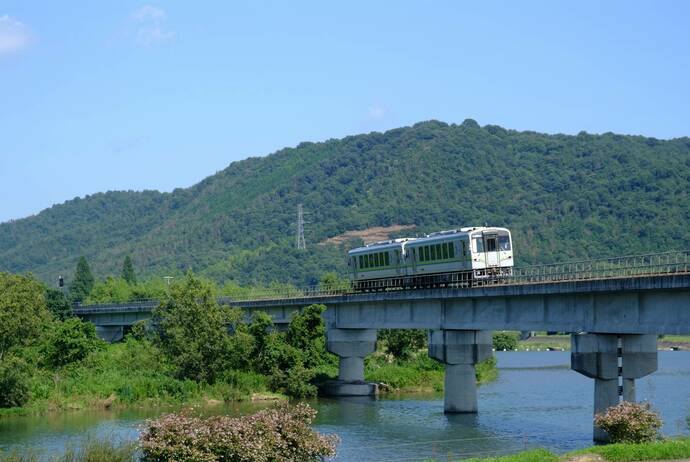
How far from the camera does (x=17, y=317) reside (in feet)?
243

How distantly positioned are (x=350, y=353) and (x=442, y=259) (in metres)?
14.6

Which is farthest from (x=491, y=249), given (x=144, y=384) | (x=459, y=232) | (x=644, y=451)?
(x=644, y=451)

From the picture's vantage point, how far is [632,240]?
167 meters

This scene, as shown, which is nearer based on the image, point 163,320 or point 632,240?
point 163,320

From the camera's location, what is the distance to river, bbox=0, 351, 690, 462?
47.0 metres

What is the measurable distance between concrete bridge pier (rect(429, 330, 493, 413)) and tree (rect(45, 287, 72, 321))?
6774 centimetres

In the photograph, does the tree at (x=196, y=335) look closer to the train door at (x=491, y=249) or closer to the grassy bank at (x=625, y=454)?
the train door at (x=491, y=249)

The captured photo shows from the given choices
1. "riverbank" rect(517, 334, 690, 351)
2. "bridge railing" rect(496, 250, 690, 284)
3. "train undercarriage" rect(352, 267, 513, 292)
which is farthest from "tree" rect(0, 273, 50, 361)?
"riverbank" rect(517, 334, 690, 351)

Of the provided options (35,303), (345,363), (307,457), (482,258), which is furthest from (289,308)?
(307,457)

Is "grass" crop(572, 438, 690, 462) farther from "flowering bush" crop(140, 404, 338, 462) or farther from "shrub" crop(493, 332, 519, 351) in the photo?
"shrub" crop(493, 332, 519, 351)

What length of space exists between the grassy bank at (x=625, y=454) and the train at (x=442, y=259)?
69.9 ft

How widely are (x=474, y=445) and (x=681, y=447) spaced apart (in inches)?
506

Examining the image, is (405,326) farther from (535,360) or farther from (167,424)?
(535,360)

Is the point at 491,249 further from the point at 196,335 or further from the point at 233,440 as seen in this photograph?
the point at 233,440
